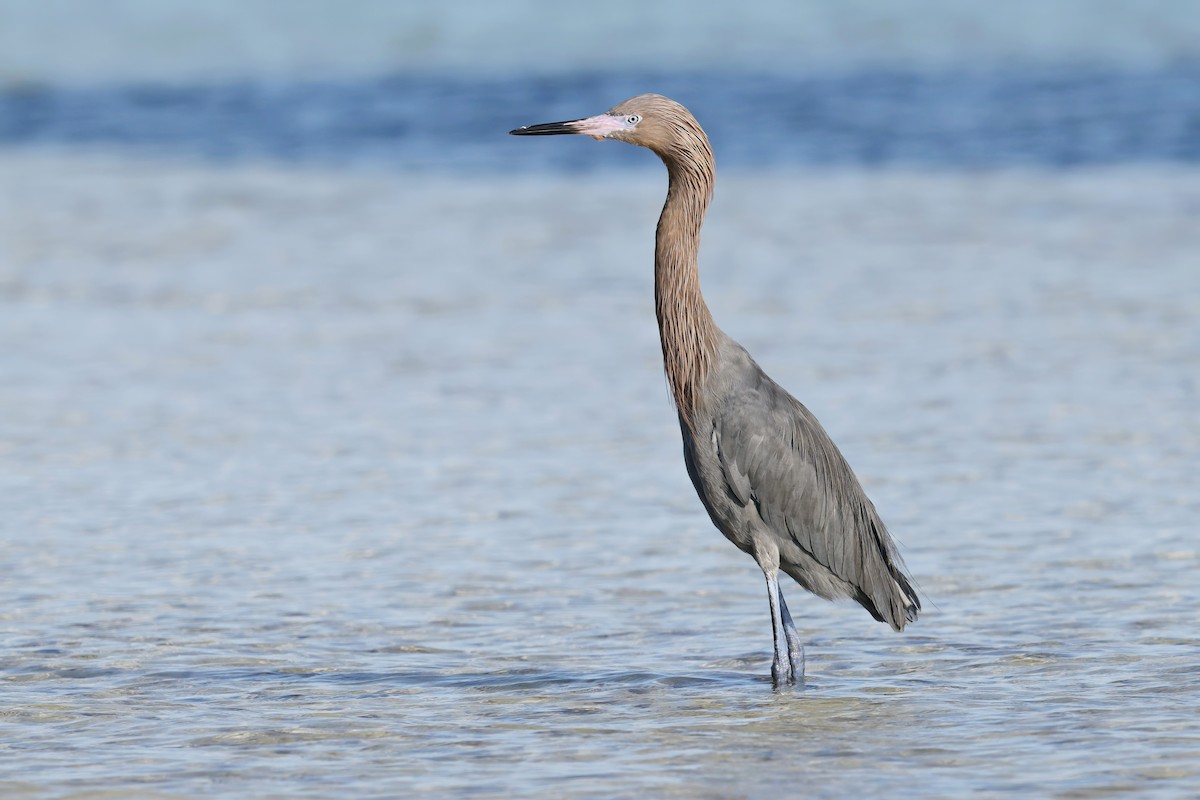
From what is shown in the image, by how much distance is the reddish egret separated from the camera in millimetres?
6238

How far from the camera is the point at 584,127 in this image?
6.09 metres

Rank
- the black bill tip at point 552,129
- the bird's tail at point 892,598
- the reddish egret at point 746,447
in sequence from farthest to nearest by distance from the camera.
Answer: the bird's tail at point 892,598, the reddish egret at point 746,447, the black bill tip at point 552,129

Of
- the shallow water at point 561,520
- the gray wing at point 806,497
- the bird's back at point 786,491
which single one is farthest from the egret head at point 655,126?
the shallow water at point 561,520

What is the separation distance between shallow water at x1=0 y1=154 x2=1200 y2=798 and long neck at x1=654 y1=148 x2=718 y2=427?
0.99 metres

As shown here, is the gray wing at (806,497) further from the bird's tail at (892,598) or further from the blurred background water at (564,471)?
the blurred background water at (564,471)

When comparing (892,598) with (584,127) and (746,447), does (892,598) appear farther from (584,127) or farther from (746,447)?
(584,127)

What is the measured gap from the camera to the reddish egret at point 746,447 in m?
6.24

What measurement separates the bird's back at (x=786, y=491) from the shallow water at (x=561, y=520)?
1.04 ft

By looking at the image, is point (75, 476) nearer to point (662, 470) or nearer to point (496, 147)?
point (662, 470)

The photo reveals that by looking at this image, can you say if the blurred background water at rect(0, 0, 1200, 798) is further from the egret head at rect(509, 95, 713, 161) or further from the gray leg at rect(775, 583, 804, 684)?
the egret head at rect(509, 95, 713, 161)

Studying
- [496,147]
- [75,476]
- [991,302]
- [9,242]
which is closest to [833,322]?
[991,302]

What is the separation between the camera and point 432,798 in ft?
16.6

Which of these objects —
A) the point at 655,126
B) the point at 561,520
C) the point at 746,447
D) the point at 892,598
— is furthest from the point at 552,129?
the point at 561,520

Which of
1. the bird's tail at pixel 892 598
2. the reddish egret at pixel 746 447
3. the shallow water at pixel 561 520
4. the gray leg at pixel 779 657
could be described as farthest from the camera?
the bird's tail at pixel 892 598
